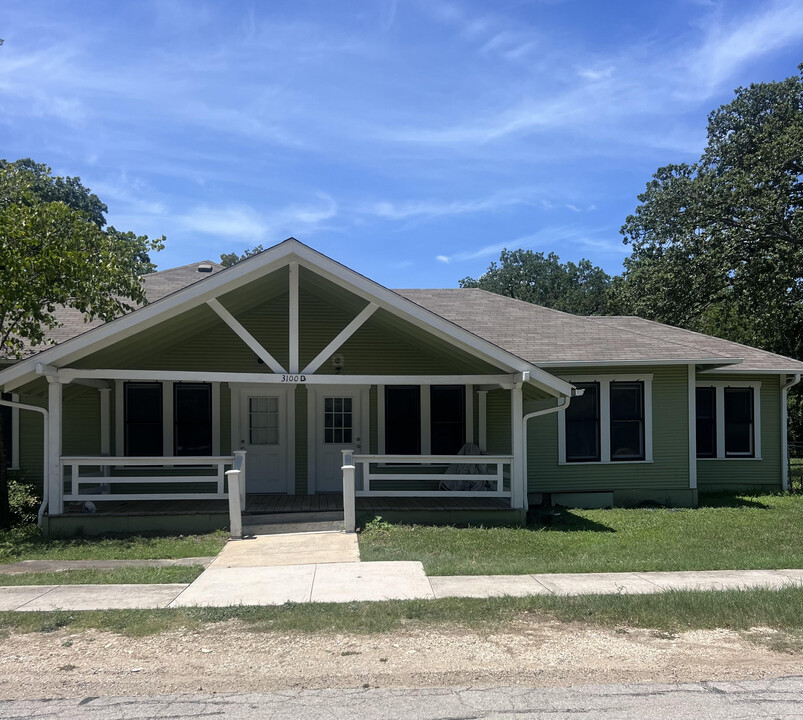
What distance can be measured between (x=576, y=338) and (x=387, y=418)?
167 inches

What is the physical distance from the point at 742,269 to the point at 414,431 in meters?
14.2

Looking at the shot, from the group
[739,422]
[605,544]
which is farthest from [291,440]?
[739,422]

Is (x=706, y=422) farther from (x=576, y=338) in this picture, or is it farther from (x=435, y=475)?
(x=435, y=475)

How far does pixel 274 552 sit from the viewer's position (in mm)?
9164

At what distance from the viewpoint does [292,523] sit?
1062 cm

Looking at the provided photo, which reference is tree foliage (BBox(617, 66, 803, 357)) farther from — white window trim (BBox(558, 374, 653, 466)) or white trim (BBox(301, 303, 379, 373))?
white trim (BBox(301, 303, 379, 373))

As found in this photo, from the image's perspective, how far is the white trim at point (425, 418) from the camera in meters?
13.6

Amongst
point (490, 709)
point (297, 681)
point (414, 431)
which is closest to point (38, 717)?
point (297, 681)

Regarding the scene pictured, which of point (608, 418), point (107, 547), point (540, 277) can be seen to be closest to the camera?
point (107, 547)

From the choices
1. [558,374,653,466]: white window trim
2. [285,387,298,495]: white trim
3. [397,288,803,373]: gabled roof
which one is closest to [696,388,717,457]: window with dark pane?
[397,288,803,373]: gabled roof

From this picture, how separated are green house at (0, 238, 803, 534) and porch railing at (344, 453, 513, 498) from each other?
1.6 inches

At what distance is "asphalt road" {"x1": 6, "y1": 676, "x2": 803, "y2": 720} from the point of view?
4297 millimetres

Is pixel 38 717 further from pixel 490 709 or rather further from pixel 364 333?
pixel 364 333

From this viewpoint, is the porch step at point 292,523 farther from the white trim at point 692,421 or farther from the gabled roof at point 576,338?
the white trim at point 692,421
